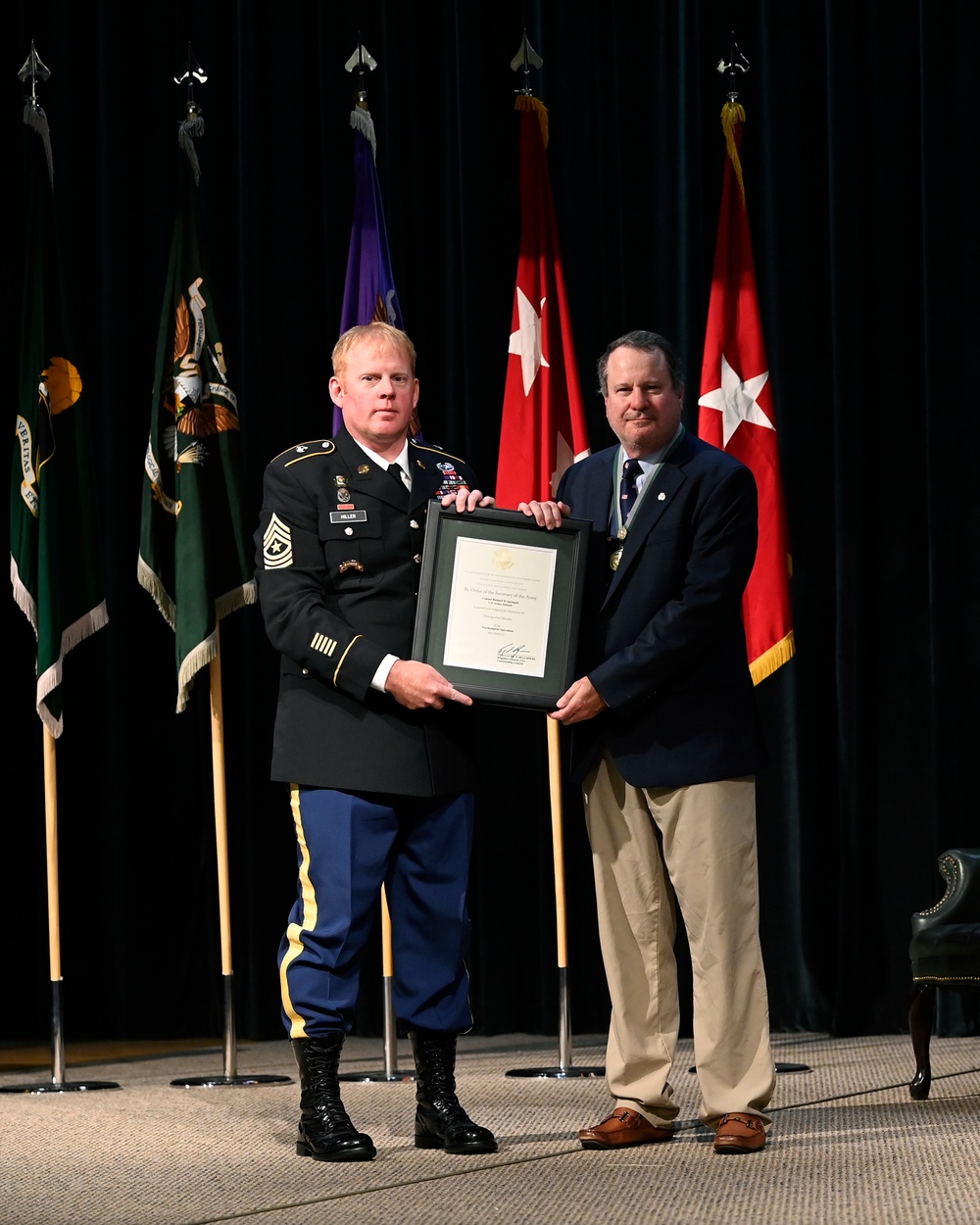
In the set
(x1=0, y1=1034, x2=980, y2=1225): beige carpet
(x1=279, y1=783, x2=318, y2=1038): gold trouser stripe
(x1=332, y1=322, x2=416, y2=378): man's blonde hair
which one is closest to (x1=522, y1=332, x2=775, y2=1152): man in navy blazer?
(x1=0, y1=1034, x2=980, y2=1225): beige carpet

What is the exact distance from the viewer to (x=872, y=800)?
15.1 ft

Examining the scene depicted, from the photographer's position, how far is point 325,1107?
279cm

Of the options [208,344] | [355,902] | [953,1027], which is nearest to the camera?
[355,902]

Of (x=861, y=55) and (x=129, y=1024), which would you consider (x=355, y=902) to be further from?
(x=861, y=55)

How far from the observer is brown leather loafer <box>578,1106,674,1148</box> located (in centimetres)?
288

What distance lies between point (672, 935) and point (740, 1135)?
0.39 m

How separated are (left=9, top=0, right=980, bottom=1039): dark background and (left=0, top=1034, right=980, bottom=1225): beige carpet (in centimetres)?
87

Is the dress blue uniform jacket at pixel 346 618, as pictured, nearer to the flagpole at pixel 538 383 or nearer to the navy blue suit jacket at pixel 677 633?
the navy blue suit jacket at pixel 677 633

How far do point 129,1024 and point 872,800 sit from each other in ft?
7.99

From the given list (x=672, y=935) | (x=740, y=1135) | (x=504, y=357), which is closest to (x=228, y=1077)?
(x=672, y=935)

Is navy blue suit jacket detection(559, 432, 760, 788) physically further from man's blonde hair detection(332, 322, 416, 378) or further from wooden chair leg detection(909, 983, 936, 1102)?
wooden chair leg detection(909, 983, 936, 1102)

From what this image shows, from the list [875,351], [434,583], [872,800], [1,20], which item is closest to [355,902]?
[434,583]

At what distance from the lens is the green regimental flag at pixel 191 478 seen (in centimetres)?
400

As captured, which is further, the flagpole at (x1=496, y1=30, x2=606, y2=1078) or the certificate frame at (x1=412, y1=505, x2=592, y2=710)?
the flagpole at (x1=496, y1=30, x2=606, y2=1078)
